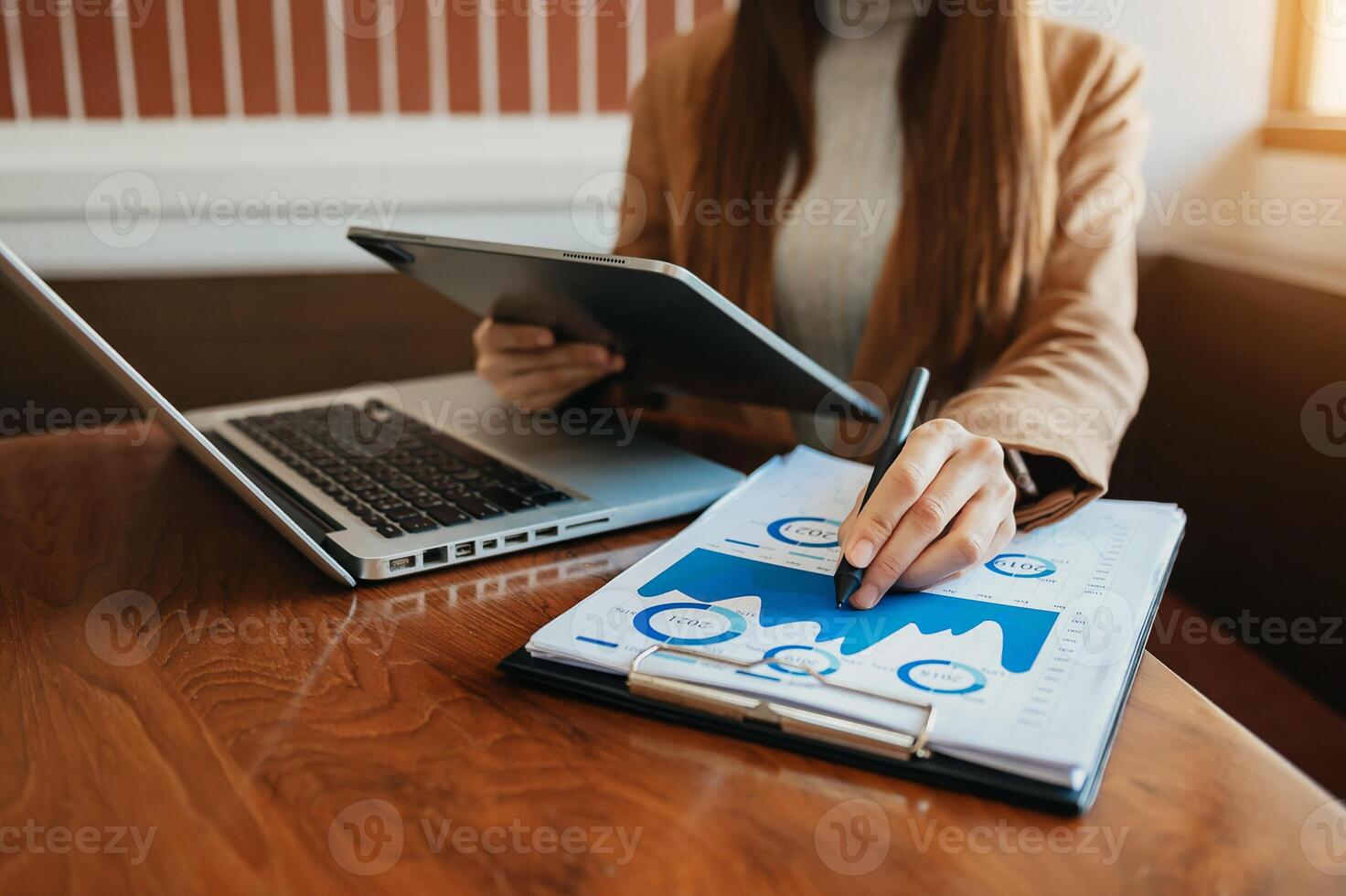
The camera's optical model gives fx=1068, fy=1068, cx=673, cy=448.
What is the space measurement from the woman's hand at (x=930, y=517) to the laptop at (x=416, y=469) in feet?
0.47

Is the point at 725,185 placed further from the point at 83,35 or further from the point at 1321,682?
the point at 83,35

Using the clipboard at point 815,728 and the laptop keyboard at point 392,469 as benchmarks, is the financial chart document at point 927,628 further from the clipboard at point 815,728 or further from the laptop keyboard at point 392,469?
the laptop keyboard at point 392,469

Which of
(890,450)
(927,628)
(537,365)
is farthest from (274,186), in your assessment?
(927,628)

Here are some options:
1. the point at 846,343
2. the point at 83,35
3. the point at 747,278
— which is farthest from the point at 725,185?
the point at 83,35

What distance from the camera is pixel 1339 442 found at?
3.23 ft

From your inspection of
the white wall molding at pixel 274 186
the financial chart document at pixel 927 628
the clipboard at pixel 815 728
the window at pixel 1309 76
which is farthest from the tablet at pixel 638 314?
the window at pixel 1309 76

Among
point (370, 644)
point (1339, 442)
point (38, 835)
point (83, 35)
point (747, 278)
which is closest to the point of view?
point (38, 835)

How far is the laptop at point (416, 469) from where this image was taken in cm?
66

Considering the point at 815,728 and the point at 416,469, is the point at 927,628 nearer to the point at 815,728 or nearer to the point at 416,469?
the point at 815,728

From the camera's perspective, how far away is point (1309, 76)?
1.49 metres

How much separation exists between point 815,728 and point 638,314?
0.39m

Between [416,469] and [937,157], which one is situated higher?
[937,157]

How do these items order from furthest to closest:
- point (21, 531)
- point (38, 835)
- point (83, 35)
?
point (83, 35)
point (21, 531)
point (38, 835)

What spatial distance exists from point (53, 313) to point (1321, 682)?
1089 mm
